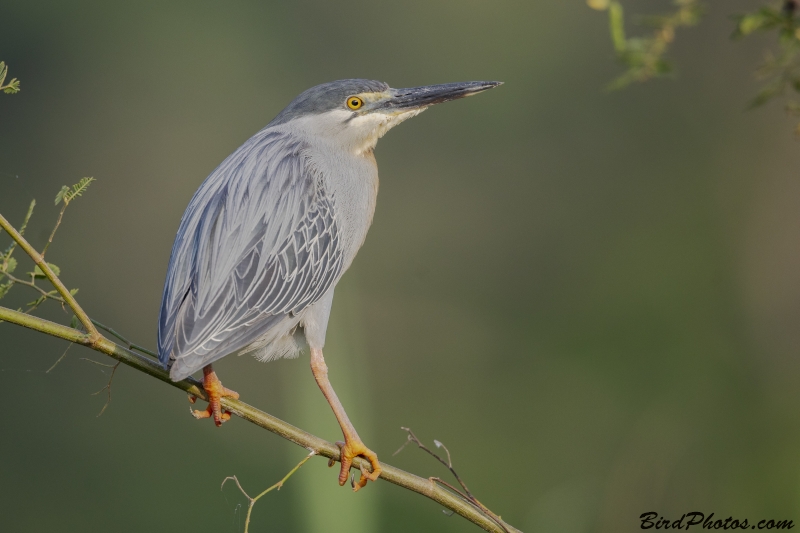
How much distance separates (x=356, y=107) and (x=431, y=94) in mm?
187

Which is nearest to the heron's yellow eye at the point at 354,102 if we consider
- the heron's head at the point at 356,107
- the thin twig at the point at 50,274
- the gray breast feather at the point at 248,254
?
the heron's head at the point at 356,107

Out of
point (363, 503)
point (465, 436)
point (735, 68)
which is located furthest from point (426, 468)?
point (735, 68)

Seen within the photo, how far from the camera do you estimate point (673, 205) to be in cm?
414

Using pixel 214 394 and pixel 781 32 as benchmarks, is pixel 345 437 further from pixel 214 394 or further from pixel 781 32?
pixel 781 32

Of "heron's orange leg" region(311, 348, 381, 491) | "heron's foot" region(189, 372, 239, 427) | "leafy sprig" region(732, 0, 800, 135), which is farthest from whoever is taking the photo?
"heron's orange leg" region(311, 348, 381, 491)

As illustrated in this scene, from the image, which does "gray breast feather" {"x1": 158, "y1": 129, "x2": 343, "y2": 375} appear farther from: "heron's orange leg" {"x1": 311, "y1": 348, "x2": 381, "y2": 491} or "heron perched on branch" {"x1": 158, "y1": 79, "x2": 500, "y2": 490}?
"heron's orange leg" {"x1": 311, "y1": 348, "x2": 381, "y2": 491}

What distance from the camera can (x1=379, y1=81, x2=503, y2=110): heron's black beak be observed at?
1964 mm

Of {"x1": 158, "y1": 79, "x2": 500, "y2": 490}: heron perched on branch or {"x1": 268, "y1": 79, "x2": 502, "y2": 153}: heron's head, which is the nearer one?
{"x1": 158, "y1": 79, "x2": 500, "y2": 490}: heron perched on branch

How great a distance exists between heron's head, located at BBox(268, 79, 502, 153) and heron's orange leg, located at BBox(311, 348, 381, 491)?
1.82 ft

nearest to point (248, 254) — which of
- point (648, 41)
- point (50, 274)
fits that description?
point (50, 274)

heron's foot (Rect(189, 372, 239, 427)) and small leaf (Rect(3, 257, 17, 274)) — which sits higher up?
small leaf (Rect(3, 257, 17, 274))

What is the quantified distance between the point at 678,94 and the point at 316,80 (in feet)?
6.74

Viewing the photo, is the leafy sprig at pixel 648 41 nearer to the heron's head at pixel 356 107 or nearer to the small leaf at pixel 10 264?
the heron's head at pixel 356 107

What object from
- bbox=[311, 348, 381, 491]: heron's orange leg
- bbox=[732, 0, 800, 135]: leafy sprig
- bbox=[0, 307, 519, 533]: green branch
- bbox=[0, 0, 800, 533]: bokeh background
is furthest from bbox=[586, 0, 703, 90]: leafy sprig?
bbox=[0, 0, 800, 533]: bokeh background
